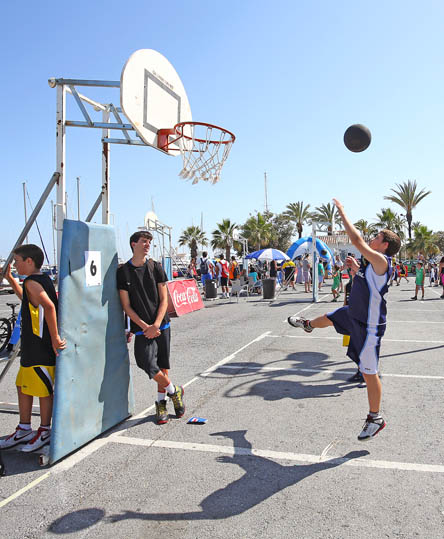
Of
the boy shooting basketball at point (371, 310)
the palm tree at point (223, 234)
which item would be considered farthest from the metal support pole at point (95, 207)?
the palm tree at point (223, 234)

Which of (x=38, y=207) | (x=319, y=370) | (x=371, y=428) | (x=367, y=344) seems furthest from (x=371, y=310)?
(x=38, y=207)

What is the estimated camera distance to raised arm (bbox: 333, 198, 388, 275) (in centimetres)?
355

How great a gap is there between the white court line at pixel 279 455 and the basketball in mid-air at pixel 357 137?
5027 mm

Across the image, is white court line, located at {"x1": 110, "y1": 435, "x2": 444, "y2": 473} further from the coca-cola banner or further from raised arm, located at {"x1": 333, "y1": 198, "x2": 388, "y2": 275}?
the coca-cola banner

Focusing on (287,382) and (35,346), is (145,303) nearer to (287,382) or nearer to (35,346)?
(35,346)

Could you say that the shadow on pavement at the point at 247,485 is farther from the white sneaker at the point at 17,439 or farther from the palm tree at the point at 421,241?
the palm tree at the point at 421,241

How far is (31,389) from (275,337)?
6117mm

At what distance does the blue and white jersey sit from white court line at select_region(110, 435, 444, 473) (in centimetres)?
114

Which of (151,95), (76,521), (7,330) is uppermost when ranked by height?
(151,95)

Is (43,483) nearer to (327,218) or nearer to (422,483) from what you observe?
(422,483)

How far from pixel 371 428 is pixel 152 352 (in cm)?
210

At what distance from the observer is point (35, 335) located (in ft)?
12.2

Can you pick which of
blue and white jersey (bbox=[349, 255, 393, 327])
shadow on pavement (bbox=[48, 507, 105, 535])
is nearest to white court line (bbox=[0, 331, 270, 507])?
shadow on pavement (bbox=[48, 507, 105, 535])

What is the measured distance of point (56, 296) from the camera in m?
3.83
